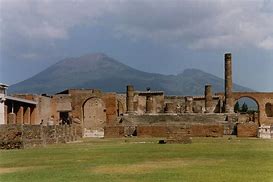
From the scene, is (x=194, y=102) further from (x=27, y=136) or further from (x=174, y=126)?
(x=27, y=136)

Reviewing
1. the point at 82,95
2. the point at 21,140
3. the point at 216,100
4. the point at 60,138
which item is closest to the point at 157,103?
the point at 216,100

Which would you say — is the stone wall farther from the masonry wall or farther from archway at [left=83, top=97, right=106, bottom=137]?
the masonry wall

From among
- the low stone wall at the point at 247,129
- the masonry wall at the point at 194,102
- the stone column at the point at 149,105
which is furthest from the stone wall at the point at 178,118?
the masonry wall at the point at 194,102

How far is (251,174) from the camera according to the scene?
14688 millimetres

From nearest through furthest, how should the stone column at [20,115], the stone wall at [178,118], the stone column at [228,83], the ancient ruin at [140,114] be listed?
the ancient ruin at [140,114], the stone column at [20,115], the stone wall at [178,118], the stone column at [228,83]

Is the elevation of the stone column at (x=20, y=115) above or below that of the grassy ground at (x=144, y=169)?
above

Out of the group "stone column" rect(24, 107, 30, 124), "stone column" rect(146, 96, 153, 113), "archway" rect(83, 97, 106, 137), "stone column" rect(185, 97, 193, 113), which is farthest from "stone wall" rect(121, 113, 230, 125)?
"stone column" rect(185, 97, 193, 113)

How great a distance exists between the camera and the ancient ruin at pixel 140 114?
44.6m

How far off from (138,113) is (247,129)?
Answer: 65.7 ft

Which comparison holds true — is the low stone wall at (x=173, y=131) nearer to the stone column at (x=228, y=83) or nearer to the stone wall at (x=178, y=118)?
the stone wall at (x=178, y=118)

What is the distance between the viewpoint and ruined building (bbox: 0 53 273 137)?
44812mm

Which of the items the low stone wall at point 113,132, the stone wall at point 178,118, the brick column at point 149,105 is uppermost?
the brick column at point 149,105

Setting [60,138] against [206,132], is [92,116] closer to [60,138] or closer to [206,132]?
[206,132]

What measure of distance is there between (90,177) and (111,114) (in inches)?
1511
